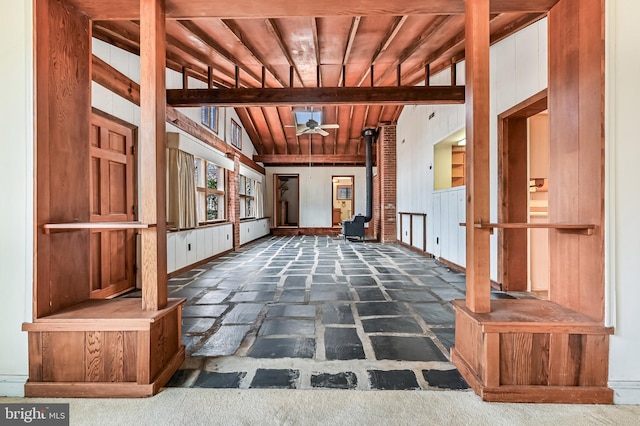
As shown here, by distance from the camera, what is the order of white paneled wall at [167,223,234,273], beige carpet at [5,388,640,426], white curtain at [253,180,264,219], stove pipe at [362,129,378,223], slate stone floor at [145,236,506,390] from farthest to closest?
white curtain at [253,180,264,219] < stove pipe at [362,129,378,223] < white paneled wall at [167,223,234,273] < slate stone floor at [145,236,506,390] < beige carpet at [5,388,640,426]

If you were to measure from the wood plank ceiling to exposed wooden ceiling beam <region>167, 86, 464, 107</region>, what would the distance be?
0.21 m

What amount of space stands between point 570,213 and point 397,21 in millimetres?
3050

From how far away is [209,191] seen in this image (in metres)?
6.55

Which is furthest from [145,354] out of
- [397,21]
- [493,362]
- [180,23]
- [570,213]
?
[397,21]

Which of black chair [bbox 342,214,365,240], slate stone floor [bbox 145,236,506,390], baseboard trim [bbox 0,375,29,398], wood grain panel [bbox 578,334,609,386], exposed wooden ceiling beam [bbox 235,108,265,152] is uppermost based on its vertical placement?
exposed wooden ceiling beam [bbox 235,108,265,152]

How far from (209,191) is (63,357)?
5.07 metres

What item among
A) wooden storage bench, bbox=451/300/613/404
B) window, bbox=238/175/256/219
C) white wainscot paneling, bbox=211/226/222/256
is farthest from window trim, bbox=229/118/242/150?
wooden storage bench, bbox=451/300/613/404

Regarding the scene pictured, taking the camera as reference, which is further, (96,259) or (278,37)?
(278,37)

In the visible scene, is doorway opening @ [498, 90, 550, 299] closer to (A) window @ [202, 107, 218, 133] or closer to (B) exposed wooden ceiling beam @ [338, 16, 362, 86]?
(B) exposed wooden ceiling beam @ [338, 16, 362, 86]

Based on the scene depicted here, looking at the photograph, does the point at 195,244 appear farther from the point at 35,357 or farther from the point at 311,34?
the point at 311,34

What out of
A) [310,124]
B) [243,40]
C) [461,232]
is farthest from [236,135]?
[461,232]

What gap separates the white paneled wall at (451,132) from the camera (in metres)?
3.29

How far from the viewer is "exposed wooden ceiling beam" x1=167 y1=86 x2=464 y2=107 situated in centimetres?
458

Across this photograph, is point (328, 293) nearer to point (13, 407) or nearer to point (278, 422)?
point (278, 422)
